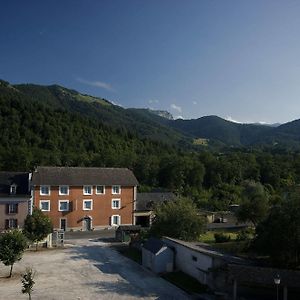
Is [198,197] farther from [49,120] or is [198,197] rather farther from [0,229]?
[49,120]

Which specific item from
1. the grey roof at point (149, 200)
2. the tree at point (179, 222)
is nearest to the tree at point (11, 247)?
the tree at point (179, 222)

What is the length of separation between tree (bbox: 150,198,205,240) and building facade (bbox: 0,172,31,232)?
61.0ft

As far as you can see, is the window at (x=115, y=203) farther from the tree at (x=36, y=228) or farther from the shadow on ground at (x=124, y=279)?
the tree at (x=36, y=228)

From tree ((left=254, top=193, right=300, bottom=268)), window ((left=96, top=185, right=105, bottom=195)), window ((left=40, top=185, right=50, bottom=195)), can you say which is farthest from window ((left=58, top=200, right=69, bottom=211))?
tree ((left=254, top=193, right=300, bottom=268))

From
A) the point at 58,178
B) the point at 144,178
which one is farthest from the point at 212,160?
the point at 58,178

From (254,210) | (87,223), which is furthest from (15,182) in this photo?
(254,210)

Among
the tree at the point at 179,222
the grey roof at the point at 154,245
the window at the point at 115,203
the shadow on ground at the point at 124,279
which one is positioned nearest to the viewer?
the shadow on ground at the point at 124,279

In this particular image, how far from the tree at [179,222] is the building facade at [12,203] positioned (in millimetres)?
18607

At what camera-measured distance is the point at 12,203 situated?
173ft

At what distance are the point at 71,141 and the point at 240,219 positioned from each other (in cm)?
7409

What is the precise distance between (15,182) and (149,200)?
2034 centimetres

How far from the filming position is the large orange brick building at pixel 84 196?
57750mm

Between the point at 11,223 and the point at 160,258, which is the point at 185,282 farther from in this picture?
the point at 11,223

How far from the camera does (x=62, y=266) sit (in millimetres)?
38531
